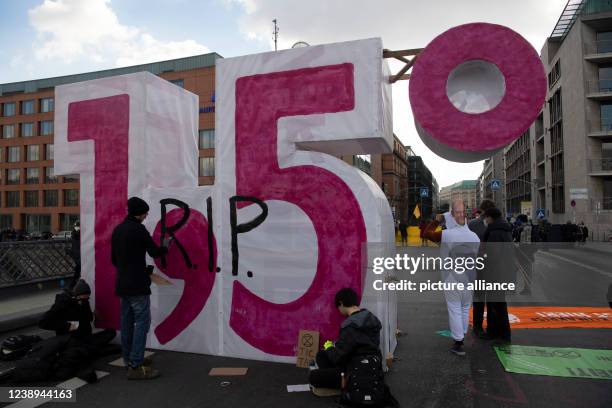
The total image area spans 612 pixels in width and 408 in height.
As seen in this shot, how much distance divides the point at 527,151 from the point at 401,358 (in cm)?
5577

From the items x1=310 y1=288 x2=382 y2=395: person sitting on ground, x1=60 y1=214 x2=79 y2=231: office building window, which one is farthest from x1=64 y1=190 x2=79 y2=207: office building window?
x1=310 y1=288 x2=382 y2=395: person sitting on ground

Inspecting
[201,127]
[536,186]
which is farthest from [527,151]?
[201,127]

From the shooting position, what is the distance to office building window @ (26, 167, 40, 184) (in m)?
52.3

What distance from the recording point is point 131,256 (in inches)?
179

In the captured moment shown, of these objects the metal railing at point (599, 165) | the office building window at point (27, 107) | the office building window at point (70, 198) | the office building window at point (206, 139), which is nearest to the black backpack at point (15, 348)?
the metal railing at point (599, 165)

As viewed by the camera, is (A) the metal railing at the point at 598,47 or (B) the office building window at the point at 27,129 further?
(B) the office building window at the point at 27,129

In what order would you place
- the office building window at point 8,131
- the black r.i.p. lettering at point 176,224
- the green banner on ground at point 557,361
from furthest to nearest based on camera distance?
the office building window at point 8,131 < the black r.i.p. lettering at point 176,224 < the green banner on ground at point 557,361

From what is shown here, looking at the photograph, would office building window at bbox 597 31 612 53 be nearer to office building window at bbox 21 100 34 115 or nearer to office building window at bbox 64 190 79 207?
office building window at bbox 64 190 79 207

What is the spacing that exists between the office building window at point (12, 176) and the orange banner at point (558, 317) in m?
61.4

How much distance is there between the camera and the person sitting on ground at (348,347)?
3.78 m

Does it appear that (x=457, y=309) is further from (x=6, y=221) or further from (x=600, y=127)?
(x=6, y=221)

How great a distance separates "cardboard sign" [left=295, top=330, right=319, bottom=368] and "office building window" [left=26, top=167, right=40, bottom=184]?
57916 mm

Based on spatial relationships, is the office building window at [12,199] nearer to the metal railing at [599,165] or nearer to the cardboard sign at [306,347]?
the cardboard sign at [306,347]

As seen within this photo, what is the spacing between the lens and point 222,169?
213 inches
